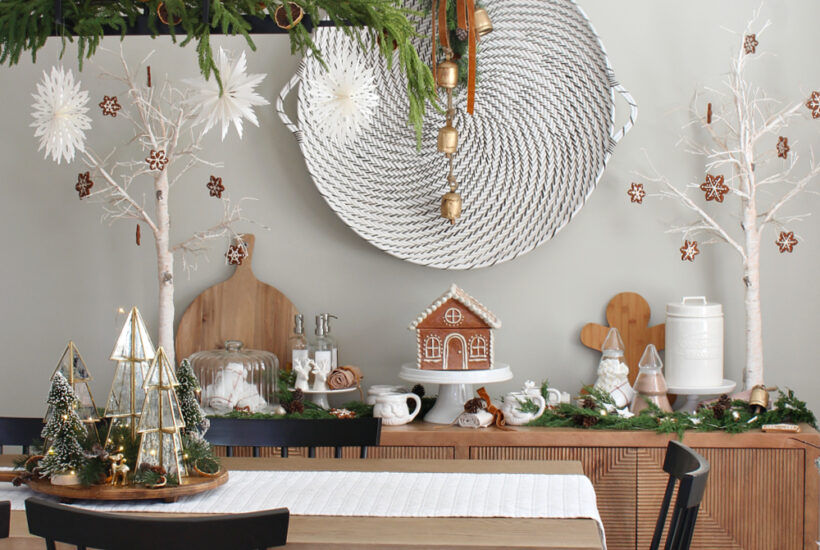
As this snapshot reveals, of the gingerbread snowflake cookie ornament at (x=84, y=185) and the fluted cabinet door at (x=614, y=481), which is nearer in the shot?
the fluted cabinet door at (x=614, y=481)

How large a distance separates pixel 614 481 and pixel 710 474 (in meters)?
0.22

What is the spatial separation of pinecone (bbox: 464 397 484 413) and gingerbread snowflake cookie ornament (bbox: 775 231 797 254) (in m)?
0.85

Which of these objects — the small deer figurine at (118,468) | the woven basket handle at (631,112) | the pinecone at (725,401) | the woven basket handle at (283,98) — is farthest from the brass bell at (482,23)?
the small deer figurine at (118,468)

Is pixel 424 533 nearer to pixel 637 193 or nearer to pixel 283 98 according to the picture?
pixel 637 193

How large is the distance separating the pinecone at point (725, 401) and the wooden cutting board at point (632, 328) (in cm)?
25

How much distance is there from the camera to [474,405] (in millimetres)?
2209

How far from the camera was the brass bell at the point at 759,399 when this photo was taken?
2157 mm

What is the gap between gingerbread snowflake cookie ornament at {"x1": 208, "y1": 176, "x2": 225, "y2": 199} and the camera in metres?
2.39

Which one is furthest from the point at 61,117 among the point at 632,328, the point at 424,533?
the point at 632,328

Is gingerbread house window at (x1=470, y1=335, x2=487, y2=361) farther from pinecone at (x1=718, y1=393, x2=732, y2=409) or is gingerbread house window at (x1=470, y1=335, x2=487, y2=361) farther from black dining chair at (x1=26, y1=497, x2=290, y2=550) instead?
black dining chair at (x1=26, y1=497, x2=290, y2=550)

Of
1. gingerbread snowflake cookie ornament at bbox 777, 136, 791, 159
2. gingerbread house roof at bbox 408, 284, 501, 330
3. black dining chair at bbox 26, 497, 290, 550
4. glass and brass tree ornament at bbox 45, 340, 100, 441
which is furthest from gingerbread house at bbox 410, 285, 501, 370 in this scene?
black dining chair at bbox 26, 497, 290, 550

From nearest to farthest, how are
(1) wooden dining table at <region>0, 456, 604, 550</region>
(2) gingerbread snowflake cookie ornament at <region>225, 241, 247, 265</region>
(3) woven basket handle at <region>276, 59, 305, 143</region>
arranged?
(1) wooden dining table at <region>0, 456, 604, 550</region>, (2) gingerbread snowflake cookie ornament at <region>225, 241, 247, 265</region>, (3) woven basket handle at <region>276, 59, 305, 143</region>

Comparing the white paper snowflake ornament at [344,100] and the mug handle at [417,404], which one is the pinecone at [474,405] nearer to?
the mug handle at [417,404]

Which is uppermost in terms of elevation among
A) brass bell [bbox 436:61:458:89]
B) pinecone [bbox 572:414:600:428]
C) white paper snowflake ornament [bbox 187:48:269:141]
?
brass bell [bbox 436:61:458:89]
